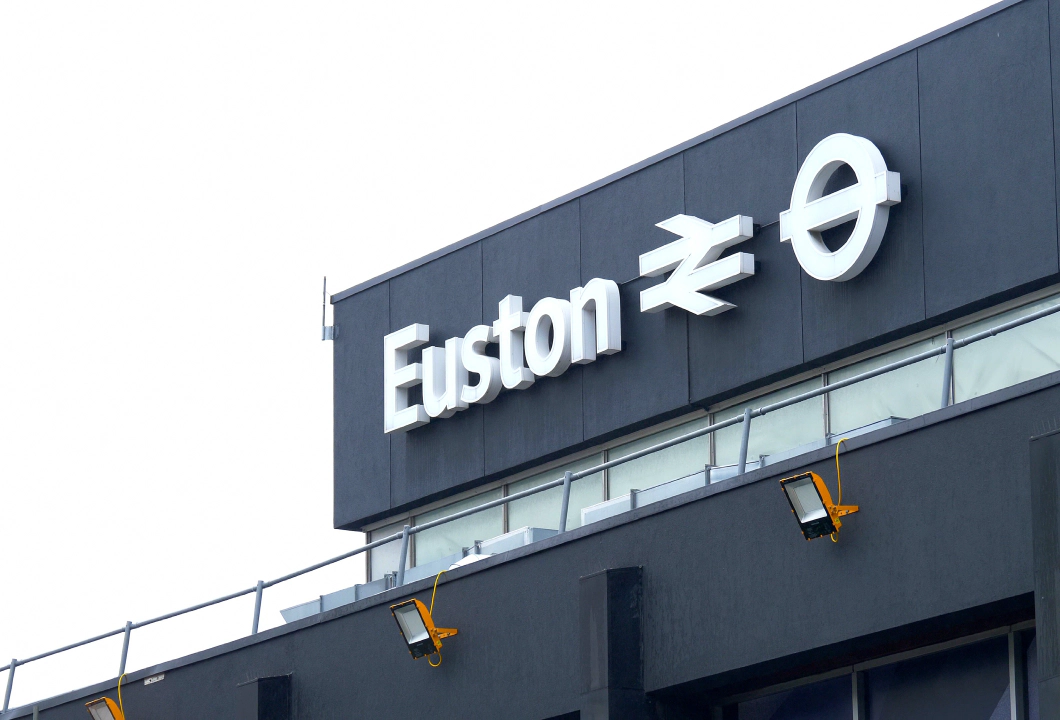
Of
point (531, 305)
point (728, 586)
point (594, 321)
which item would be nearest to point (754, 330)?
point (594, 321)

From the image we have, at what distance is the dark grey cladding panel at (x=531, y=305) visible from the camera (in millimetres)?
28375

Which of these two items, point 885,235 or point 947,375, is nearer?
point 947,375

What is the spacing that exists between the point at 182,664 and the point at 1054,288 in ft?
40.7

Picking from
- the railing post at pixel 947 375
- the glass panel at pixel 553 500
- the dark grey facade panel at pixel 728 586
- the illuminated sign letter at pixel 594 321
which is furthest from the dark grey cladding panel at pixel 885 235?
the railing post at pixel 947 375

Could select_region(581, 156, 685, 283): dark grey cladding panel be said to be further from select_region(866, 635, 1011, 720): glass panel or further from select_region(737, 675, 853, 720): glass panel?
select_region(866, 635, 1011, 720): glass panel

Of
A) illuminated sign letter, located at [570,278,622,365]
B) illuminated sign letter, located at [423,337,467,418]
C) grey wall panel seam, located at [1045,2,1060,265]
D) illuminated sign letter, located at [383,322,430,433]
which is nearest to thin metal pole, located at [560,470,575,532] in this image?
illuminated sign letter, located at [570,278,622,365]

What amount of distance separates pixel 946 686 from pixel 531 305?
1226cm

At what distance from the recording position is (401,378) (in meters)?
30.6

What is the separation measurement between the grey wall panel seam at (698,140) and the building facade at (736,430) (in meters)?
0.07

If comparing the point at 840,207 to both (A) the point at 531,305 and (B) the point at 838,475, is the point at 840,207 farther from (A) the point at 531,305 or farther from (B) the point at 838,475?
(B) the point at 838,475

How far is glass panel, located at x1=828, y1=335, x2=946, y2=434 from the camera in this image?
21.0 m

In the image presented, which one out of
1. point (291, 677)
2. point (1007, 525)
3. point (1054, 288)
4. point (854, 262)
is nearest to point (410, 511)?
point (291, 677)

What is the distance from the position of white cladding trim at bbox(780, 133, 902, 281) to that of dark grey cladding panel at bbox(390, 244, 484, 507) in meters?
6.66

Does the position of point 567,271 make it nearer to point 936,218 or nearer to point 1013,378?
point 936,218
